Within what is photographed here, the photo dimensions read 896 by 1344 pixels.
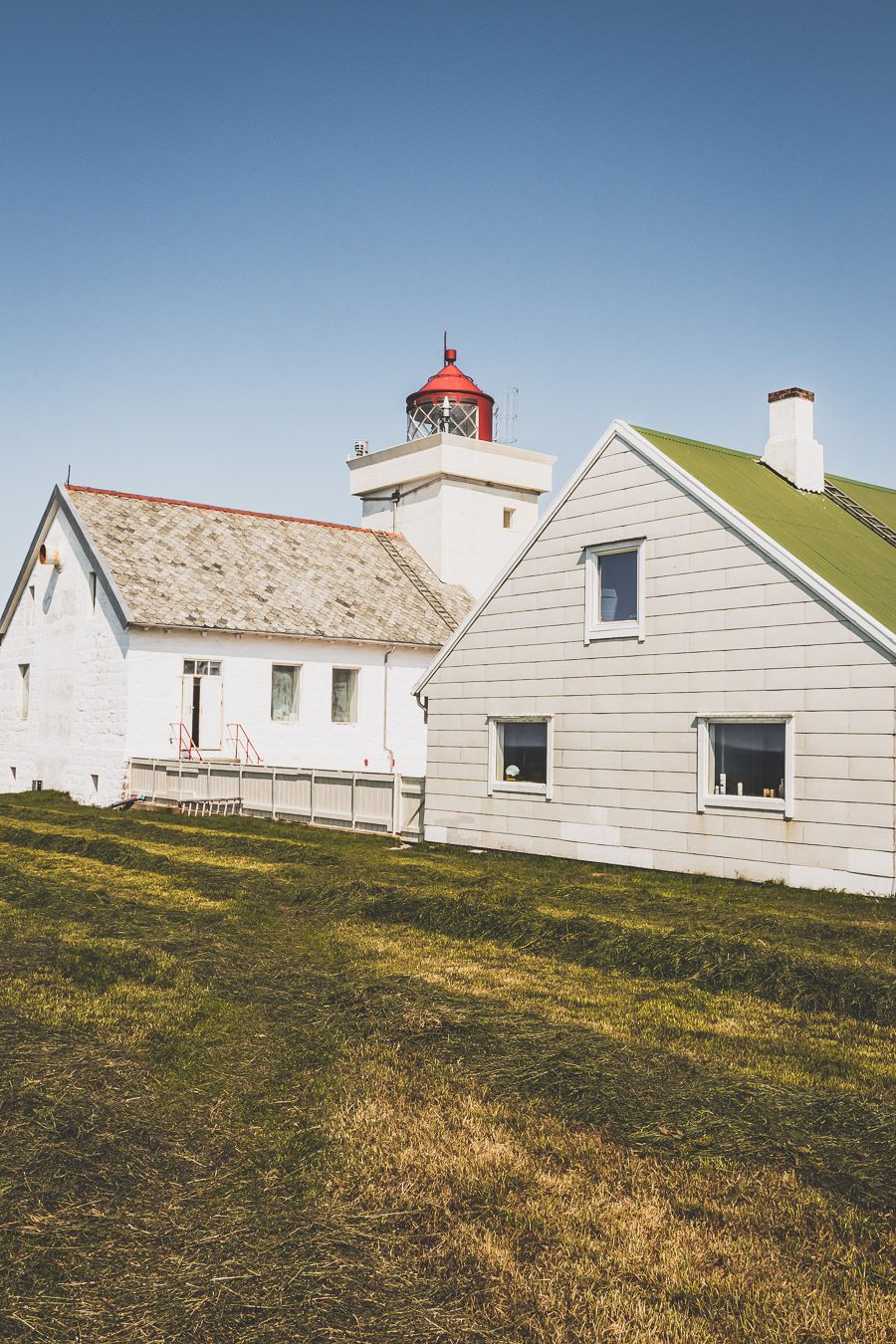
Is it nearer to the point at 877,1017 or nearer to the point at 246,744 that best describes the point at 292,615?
the point at 246,744

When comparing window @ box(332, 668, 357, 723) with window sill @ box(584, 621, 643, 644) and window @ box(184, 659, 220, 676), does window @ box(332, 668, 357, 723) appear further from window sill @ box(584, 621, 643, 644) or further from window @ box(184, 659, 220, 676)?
window sill @ box(584, 621, 643, 644)

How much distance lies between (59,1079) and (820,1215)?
3.84m

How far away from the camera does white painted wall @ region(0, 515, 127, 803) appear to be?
89.3 feet

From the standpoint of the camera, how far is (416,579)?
35156 millimetres

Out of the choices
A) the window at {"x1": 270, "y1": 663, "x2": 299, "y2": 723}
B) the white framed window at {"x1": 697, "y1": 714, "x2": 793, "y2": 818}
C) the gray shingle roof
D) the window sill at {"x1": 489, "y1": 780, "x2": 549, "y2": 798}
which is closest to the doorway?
the gray shingle roof

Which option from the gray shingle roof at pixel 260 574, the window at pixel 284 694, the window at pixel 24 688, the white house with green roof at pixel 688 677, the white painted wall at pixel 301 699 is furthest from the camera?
the window at pixel 24 688

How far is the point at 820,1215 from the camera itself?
4.46 m

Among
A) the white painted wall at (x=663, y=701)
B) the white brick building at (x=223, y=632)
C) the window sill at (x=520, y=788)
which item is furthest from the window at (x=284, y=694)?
the window sill at (x=520, y=788)

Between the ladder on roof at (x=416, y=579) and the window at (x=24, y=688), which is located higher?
the ladder on roof at (x=416, y=579)

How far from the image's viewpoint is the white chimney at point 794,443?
1750 cm

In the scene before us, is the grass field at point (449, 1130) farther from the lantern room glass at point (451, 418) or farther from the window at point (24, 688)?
the lantern room glass at point (451, 418)

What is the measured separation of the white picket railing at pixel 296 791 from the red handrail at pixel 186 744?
48.3 inches

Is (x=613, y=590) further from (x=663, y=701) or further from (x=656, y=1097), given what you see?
(x=656, y=1097)

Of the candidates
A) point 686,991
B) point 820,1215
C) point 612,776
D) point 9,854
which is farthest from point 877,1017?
point 9,854
